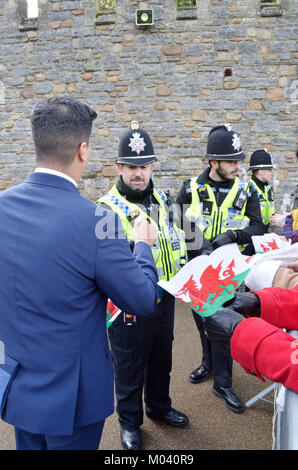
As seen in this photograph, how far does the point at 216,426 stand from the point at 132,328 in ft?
3.78

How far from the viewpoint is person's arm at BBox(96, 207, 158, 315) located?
132 centimetres

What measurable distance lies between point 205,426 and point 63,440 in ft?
5.71

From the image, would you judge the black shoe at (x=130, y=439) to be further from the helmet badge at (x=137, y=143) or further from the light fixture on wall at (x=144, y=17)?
the light fixture on wall at (x=144, y=17)

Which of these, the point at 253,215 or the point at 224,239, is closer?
the point at 224,239

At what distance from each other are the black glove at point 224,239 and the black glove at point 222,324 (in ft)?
5.85

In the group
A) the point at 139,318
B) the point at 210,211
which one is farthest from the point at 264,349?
the point at 210,211

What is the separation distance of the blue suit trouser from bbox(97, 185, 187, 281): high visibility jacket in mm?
1180

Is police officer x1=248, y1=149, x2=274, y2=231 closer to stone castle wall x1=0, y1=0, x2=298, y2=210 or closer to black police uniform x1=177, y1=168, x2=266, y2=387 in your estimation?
stone castle wall x1=0, y1=0, x2=298, y2=210

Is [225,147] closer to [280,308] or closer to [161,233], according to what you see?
[161,233]

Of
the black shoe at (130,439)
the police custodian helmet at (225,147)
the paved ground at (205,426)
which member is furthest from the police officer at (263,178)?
the black shoe at (130,439)

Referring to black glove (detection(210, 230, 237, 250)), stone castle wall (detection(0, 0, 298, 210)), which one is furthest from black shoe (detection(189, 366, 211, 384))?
stone castle wall (detection(0, 0, 298, 210))

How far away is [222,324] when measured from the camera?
4.59ft

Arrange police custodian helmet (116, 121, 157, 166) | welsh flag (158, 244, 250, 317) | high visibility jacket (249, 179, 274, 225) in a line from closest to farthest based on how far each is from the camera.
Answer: welsh flag (158, 244, 250, 317), police custodian helmet (116, 121, 157, 166), high visibility jacket (249, 179, 274, 225)

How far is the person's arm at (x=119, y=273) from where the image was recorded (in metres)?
1.32
